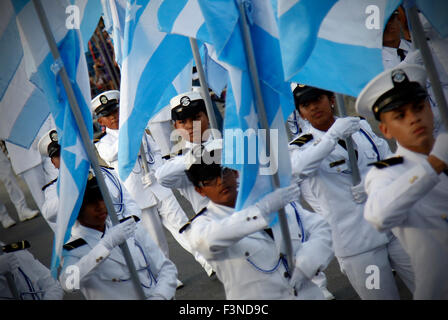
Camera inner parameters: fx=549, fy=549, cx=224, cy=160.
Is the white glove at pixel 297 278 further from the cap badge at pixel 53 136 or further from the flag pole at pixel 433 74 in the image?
the cap badge at pixel 53 136

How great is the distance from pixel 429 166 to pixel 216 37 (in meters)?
1.46

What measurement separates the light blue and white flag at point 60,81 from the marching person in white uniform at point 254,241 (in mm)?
895

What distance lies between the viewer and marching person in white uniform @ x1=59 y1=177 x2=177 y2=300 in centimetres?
354

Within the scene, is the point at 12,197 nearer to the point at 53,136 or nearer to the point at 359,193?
the point at 53,136

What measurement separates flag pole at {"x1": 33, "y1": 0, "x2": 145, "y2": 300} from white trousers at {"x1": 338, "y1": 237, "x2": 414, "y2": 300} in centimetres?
159

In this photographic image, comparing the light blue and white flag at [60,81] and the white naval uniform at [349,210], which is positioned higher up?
the light blue and white flag at [60,81]

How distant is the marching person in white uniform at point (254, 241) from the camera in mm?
2984

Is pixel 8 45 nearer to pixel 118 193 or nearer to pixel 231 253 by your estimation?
pixel 118 193

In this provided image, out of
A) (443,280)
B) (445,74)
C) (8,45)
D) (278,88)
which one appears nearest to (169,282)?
(278,88)

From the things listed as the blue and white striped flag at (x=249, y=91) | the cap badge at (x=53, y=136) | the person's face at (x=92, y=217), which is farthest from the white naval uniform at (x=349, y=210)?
the cap badge at (x=53, y=136)

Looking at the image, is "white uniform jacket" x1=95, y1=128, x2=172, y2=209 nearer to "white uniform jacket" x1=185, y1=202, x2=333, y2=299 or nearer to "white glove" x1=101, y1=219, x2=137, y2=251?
"white glove" x1=101, y1=219, x2=137, y2=251

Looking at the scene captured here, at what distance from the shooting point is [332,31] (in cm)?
357

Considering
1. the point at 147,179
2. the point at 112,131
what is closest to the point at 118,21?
the point at 112,131

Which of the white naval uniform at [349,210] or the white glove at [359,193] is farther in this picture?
the white glove at [359,193]
